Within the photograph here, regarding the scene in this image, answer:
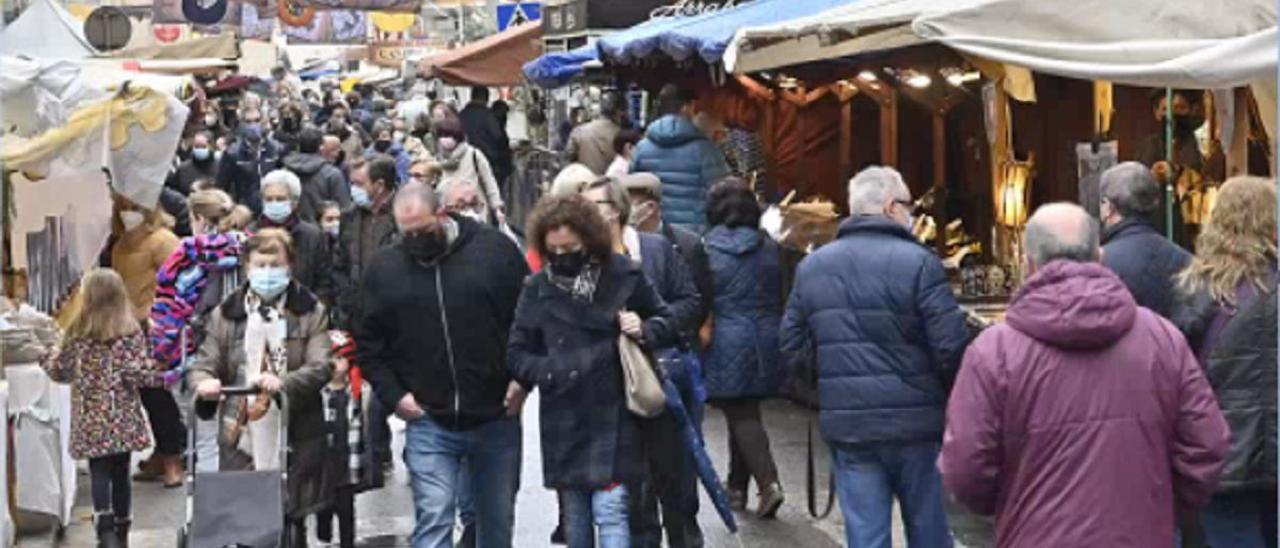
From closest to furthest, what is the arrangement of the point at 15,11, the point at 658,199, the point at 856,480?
the point at 856,480 < the point at 658,199 < the point at 15,11

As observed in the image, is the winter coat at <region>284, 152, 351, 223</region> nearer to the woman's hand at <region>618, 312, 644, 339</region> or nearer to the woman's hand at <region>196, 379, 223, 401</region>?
the woman's hand at <region>196, 379, 223, 401</region>

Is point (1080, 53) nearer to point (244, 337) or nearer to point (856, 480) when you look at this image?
point (856, 480)

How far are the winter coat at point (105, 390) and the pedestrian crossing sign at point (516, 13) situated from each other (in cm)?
2350

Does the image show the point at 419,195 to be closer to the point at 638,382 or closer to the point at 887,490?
the point at 638,382

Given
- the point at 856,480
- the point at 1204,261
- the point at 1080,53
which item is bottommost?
the point at 856,480

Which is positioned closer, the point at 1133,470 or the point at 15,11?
the point at 1133,470

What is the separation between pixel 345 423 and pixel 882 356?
111 inches

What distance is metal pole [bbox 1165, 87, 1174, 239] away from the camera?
1301 centimetres

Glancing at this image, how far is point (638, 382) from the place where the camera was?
906cm

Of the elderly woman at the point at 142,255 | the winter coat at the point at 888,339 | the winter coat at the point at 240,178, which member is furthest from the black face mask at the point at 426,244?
the winter coat at the point at 240,178

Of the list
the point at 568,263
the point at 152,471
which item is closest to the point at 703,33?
the point at 152,471

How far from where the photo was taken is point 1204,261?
7891mm

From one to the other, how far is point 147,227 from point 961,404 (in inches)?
328

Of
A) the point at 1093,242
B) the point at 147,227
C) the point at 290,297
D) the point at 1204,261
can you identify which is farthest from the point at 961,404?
the point at 147,227
